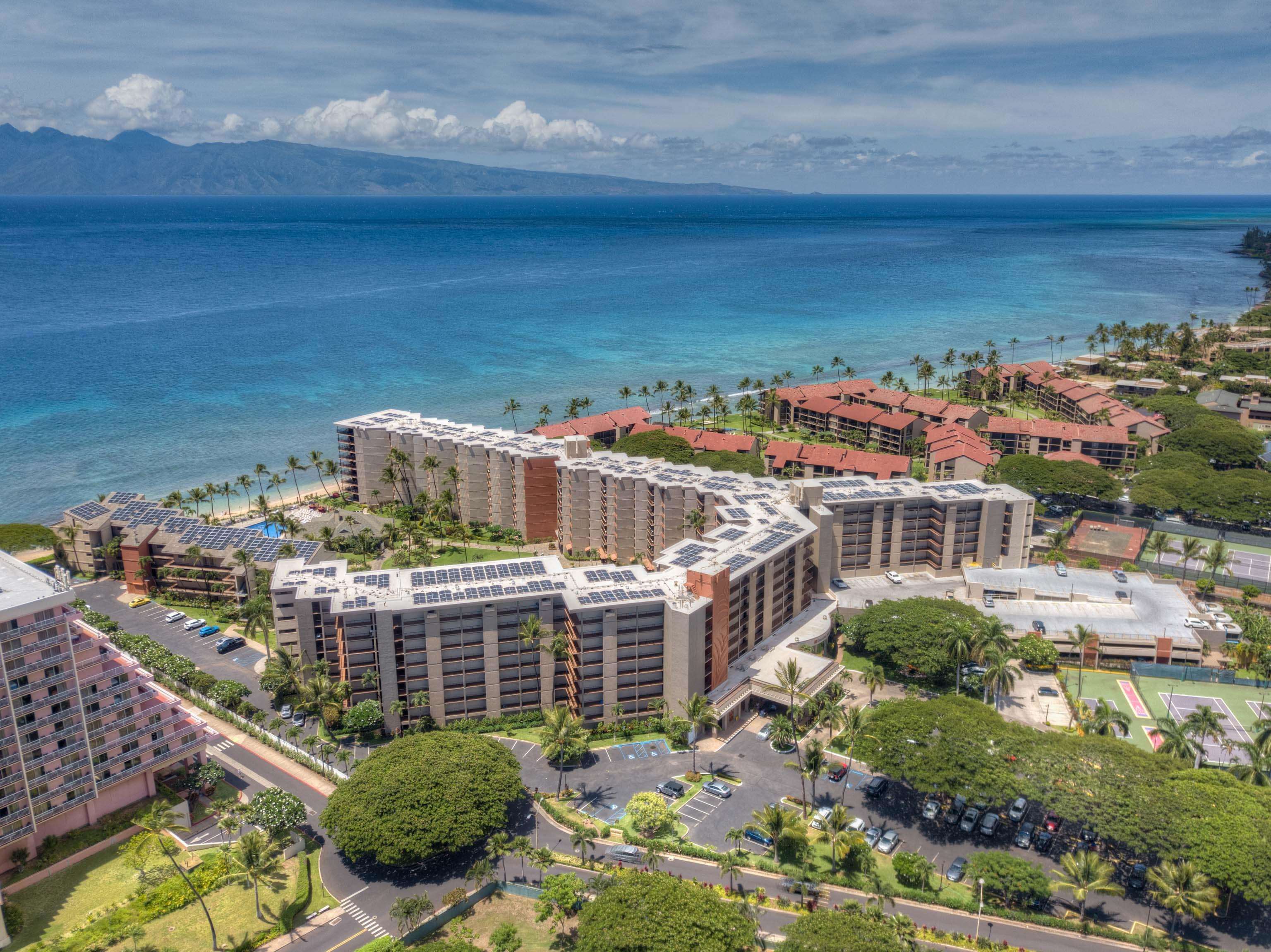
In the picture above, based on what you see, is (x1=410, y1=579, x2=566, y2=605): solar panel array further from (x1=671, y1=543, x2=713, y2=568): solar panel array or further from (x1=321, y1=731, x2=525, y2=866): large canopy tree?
(x1=321, y1=731, x2=525, y2=866): large canopy tree

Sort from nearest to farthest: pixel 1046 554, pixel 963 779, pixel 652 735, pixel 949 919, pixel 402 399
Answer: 1. pixel 949 919
2. pixel 963 779
3. pixel 652 735
4. pixel 1046 554
5. pixel 402 399

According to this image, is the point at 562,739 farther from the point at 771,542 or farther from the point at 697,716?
the point at 771,542

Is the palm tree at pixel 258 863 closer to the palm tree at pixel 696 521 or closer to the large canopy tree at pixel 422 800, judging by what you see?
the large canopy tree at pixel 422 800

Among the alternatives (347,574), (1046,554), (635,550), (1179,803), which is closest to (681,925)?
(1179,803)

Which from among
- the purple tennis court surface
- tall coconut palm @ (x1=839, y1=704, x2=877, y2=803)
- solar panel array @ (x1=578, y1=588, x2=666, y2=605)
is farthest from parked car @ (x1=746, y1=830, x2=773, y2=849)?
the purple tennis court surface

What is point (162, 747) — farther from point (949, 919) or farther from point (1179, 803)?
point (1179, 803)

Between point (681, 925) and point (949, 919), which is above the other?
point (681, 925)

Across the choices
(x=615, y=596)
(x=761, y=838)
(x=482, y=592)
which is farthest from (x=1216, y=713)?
(x=482, y=592)
